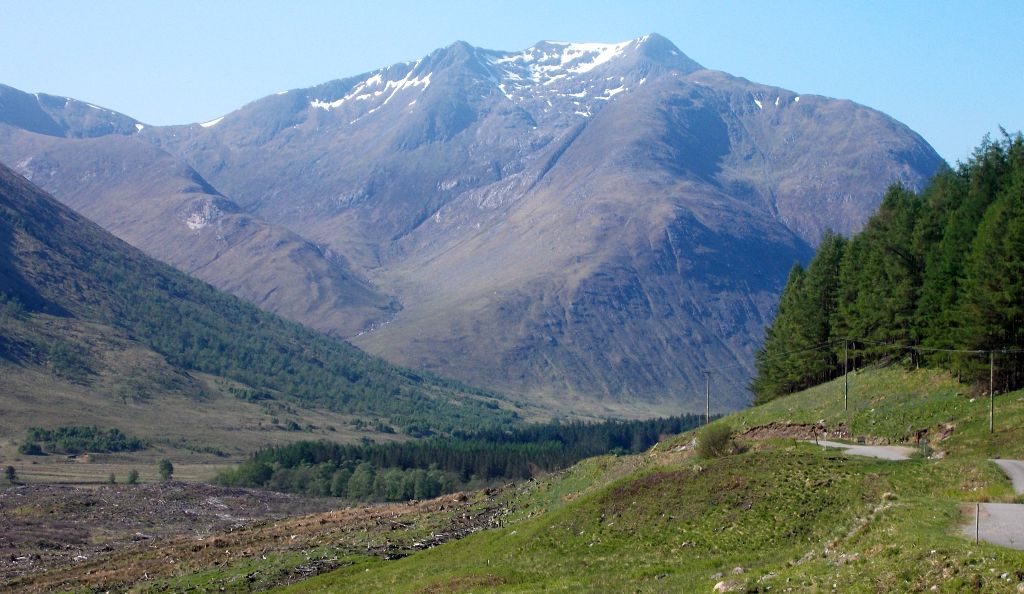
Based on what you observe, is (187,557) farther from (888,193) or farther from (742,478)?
(888,193)

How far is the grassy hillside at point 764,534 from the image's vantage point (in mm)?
23656

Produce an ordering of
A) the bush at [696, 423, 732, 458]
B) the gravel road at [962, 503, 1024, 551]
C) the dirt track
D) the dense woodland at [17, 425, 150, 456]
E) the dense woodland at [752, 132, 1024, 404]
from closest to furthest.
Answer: the gravel road at [962, 503, 1024, 551] < the dirt track < the bush at [696, 423, 732, 458] < the dense woodland at [752, 132, 1024, 404] < the dense woodland at [17, 425, 150, 456]

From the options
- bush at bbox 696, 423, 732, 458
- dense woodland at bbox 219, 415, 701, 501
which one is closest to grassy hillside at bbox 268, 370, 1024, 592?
bush at bbox 696, 423, 732, 458

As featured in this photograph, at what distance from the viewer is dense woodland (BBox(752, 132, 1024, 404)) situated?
5400cm

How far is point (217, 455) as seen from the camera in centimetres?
18462

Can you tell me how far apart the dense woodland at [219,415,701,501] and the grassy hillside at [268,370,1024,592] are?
77.8m

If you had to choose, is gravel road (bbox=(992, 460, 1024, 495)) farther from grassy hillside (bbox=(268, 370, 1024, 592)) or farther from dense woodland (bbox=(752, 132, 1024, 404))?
dense woodland (bbox=(752, 132, 1024, 404))

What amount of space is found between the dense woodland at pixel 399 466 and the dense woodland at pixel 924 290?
4721cm

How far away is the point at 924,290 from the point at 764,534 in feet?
118

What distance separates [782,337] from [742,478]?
52.8m

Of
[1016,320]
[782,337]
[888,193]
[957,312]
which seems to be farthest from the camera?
[782,337]

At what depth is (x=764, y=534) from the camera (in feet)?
110

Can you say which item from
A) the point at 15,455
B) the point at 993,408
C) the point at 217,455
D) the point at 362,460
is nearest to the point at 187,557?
the point at 993,408

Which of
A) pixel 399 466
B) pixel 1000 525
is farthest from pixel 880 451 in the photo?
pixel 399 466
